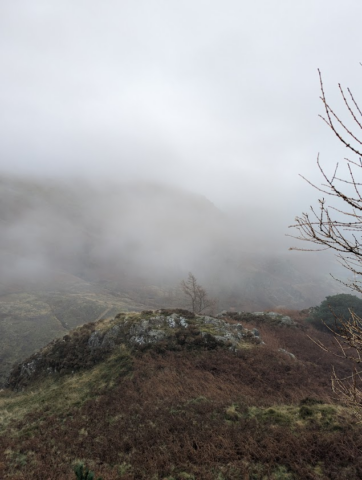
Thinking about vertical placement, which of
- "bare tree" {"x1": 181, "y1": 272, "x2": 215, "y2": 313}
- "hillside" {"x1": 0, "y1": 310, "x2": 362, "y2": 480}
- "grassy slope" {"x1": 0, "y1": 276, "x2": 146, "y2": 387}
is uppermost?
"bare tree" {"x1": 181, "y1": 272, "x2": 215, "y2": 313}

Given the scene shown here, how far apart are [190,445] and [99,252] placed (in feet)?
650

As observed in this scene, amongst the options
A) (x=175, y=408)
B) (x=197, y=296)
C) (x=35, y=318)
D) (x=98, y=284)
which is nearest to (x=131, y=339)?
(x=175, y=408)

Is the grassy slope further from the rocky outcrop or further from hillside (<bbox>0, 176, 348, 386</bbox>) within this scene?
the rocky outcrop

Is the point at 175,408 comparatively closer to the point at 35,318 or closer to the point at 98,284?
the point at 35,318

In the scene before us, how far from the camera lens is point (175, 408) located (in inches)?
547

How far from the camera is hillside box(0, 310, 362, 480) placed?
9.36 m

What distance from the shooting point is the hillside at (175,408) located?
30.7 feet

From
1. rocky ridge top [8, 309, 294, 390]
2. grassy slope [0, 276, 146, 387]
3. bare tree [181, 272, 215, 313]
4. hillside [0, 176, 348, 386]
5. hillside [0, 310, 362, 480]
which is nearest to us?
hillside [0, 310, 362, 480]

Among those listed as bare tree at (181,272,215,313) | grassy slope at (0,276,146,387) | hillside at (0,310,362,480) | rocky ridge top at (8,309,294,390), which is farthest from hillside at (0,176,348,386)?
bare tree at (181,272,215,313)

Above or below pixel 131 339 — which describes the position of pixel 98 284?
above

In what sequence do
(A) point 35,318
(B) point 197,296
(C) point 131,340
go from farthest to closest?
(A) point 35,318
(B) point 197,296
(C) point 131,340

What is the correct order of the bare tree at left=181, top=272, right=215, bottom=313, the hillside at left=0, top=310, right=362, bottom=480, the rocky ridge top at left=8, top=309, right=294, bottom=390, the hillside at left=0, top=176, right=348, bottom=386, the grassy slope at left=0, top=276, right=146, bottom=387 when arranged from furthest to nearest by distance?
the hillside at left=0, top=176, right=348, bottom=386 → the bare tree at left=181, top=272, right=215, bottom=313 → the grassy slope at left=0, top=276, right=146, bottom=387 → the rocky ridge top at left=8, top=309, right=294, bottom=390 → the hillside at left=0, top=310, right=362, bottom=480

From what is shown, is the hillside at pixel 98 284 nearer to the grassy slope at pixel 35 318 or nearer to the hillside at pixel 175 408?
the grassy slope at pixel 35 318

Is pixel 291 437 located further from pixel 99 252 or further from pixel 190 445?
pixel 99 252
